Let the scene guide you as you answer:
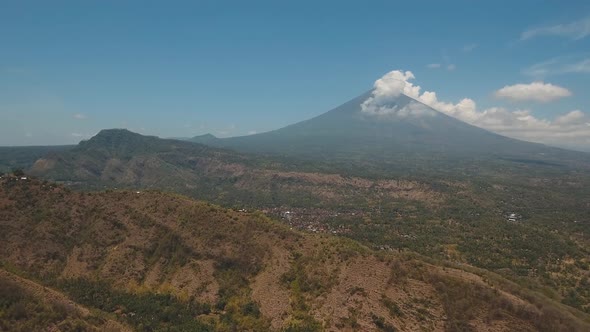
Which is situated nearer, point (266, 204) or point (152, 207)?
point (152, 207)

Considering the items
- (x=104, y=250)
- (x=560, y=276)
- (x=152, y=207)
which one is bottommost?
(x=560, y=276)

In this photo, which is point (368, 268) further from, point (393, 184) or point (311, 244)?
point (393, 184)

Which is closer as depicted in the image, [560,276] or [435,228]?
[560,276]

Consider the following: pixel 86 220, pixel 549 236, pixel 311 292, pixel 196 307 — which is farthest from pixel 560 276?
pixel 86 220

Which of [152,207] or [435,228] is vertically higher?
[152,207]

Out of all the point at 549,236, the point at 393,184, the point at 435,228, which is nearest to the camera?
the point at 549,236

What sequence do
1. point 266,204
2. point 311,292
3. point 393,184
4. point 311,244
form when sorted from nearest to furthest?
point 311,292
point 311,244
point 266,204
point 393,184

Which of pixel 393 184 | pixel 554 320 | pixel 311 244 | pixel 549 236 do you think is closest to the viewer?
pixel 554 320

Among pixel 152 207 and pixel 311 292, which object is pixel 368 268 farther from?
pixel 152 207

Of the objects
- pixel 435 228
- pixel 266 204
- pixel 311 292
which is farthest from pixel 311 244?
pixel 266 204
